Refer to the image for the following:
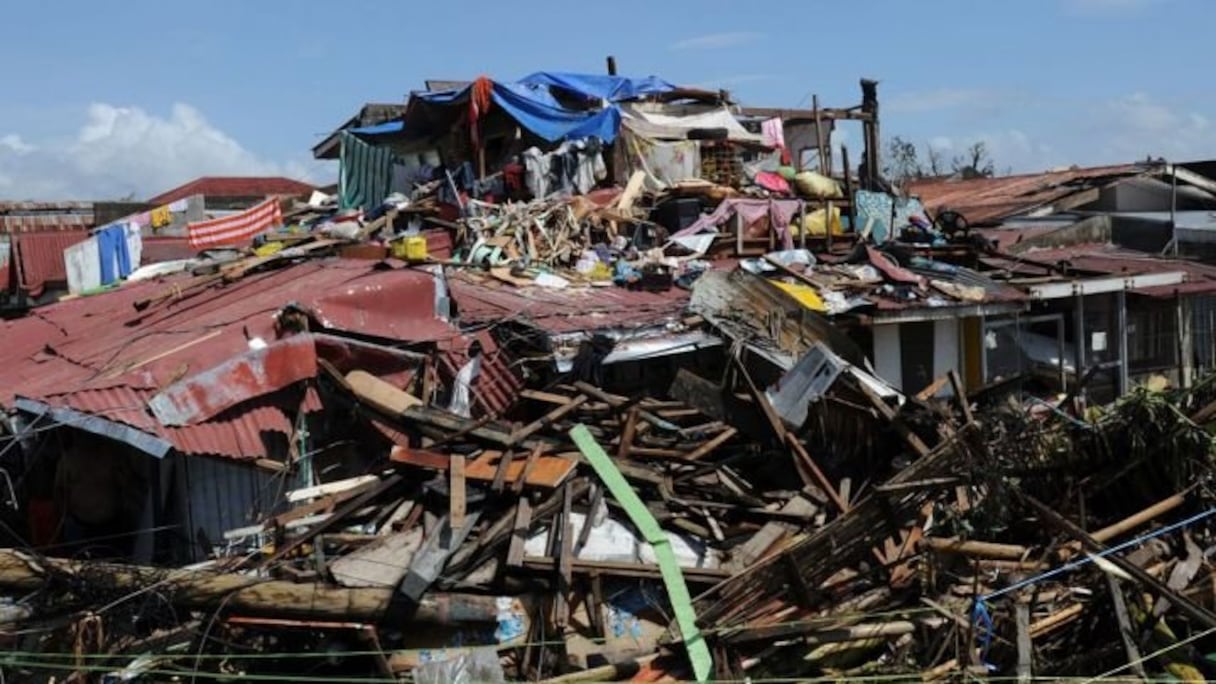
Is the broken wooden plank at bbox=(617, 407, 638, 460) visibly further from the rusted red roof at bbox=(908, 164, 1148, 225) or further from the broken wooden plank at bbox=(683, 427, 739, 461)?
the rusted red roof at bbox=(908, 164, 1148, 225)

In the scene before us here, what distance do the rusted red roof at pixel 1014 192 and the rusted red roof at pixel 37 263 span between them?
55.6 ft

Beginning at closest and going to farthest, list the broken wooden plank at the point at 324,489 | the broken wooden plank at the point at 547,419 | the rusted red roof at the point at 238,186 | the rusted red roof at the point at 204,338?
1. the rusted red roof at the point at 204,338
2. the broken wooden plank at the point at 324,489
3. the broken wooden plank at the point at 547,419
4. the rusted red roof at the point at 238,186

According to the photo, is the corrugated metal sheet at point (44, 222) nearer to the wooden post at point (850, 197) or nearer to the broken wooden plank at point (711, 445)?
the wooden post at point (850, 197)

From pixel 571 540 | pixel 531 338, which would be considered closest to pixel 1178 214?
pixel 531 338

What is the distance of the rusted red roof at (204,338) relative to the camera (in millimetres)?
8664

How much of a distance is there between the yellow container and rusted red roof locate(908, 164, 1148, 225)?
10837mm

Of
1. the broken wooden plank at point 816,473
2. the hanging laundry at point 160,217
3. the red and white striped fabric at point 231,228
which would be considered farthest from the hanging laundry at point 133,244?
the broken wooden plank at point 816,473

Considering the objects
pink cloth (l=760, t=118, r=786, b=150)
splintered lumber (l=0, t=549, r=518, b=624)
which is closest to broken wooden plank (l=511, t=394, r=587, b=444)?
splintered lumber (l=0, t=549, r=518, b=624)

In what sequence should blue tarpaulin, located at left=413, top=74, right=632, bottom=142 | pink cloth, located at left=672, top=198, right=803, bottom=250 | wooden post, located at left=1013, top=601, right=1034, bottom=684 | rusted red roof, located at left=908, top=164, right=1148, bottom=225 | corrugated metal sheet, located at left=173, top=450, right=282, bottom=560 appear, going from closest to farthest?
1. wooden post, located at left=1013, top=601, right=1034, bottom=684
2. corrugated metal sheet, located at left=173, top=450, right=282, bottom=560
3. pink cloth, located at left=672, top=198, right=803, bottom=250
4. blue tarpaulin, located at left=413, top=74, right=632, bottom=142
5. rusted red roof, located at left=908, top=164, right=1148, bottom=225

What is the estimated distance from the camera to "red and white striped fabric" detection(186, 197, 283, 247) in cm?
1823

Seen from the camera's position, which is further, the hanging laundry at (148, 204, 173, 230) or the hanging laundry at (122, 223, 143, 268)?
the hanging laundry at (148, 204, 173, 230)

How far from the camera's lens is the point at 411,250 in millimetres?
13062

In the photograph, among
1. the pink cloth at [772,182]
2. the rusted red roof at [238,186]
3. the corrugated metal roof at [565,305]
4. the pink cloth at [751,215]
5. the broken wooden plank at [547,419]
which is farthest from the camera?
the rusted red roof at [238,186]

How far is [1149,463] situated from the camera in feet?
27.5
